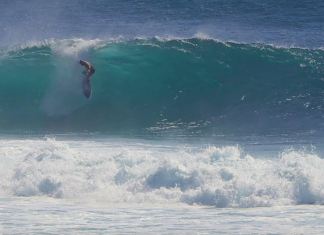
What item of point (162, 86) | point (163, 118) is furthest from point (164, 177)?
point (162, 86)

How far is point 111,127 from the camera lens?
1816cm

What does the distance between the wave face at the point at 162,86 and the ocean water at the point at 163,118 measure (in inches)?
1.8

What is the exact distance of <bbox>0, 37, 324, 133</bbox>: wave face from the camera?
721 inches

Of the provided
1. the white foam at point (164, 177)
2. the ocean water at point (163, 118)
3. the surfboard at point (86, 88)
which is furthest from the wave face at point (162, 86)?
the white foam at point (164, 177)

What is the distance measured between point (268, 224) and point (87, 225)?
2762mm

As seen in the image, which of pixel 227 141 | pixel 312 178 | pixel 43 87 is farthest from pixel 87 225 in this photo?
pixel 43 87

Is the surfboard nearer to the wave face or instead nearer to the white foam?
the wave face

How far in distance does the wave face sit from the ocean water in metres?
0.05

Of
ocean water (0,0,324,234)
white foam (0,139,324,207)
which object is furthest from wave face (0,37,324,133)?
white foam (0,139,324,207)

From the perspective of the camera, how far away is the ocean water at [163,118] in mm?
11875

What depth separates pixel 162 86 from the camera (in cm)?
2030

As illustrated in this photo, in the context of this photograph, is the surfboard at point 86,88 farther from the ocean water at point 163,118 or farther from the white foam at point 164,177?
the white foam at point 164,177

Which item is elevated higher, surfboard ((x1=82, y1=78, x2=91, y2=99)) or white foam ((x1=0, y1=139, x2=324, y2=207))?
surfboard ((x1=82, y1=78, x2=91, y2=99))

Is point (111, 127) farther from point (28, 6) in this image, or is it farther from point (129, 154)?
point (28, 6)
